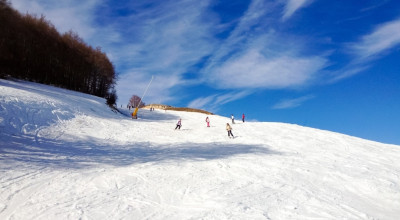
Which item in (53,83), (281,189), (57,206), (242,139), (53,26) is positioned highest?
(53,26)

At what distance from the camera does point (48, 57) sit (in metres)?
36.2

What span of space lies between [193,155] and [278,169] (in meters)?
4.09

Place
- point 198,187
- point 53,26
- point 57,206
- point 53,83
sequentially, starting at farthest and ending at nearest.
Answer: point 53,26, point 53,83, point 198,187, point 57,206

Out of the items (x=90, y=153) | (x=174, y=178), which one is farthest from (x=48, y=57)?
(x=174, y=178)

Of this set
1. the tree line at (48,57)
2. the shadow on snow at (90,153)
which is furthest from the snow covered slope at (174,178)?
the tree line at (48,57)

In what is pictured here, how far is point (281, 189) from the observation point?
7.54 meters

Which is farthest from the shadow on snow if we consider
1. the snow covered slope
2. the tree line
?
the tree line

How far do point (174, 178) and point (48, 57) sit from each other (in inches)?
1491

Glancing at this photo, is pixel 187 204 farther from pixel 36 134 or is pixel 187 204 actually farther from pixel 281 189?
pixel 36 134

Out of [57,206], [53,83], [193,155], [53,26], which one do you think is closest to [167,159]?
[193,155]

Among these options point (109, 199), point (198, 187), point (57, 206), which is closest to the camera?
point (57, 206)

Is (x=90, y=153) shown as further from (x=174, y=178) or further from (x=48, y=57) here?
(x=48, y=57)

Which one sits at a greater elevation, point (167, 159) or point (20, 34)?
point (20, 34)

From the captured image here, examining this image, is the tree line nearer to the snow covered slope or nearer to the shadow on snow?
the snow covered slope
